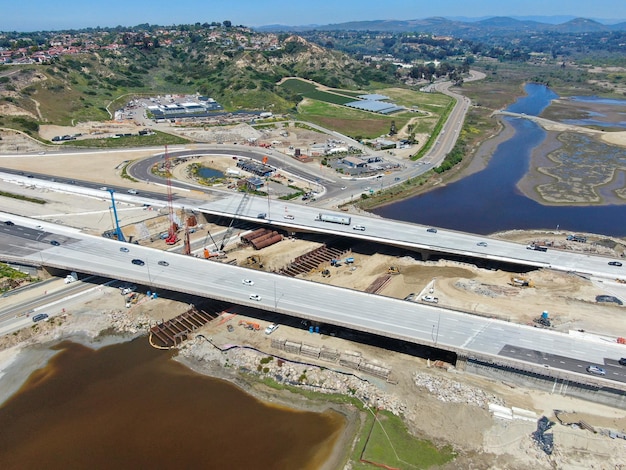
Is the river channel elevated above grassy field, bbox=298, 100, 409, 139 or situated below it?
below

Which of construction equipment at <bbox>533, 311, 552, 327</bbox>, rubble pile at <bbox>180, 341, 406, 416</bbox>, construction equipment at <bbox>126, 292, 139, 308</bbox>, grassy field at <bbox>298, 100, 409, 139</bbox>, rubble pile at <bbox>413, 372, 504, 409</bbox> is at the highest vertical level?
grassy field at <bbox>298, 100, 409, 139</bbox>

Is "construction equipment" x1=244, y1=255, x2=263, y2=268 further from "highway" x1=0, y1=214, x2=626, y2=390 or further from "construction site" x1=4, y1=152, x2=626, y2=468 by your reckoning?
"highway" x1=0, y1=214, x2=626, y2=390

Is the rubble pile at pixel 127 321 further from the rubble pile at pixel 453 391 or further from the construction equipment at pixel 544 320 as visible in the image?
the construction equipment at pixel 544 320

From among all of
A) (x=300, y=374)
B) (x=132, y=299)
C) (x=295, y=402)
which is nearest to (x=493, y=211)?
(x=300, y=374)

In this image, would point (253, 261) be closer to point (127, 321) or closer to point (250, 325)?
point (250, 325)

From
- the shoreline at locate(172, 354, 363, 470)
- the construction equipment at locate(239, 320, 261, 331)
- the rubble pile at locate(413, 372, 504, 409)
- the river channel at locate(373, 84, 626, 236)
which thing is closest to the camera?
the shoreline at locate(172, 354, 363, 470)

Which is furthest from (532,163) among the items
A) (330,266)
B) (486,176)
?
(330,266)

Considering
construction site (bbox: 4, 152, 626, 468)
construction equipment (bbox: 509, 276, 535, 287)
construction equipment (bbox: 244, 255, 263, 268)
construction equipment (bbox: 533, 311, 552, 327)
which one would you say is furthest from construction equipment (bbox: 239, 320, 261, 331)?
construction equipment (bbox: 509, 276, 535, 287)
